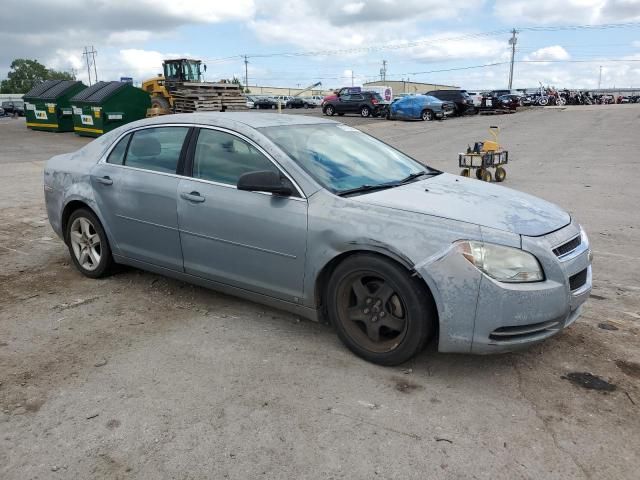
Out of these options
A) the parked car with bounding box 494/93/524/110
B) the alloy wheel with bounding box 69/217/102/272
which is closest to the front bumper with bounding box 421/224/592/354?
the alloy wheel with bounding box 69/217/102/272

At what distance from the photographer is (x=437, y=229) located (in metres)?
3.13

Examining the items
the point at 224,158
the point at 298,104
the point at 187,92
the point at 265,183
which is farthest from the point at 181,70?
the point at 298,104

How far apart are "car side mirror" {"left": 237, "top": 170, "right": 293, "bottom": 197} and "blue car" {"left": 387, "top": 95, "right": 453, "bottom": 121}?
97.9 ft

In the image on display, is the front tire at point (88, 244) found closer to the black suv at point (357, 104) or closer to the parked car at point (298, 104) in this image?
the black suv at point (357, 104)

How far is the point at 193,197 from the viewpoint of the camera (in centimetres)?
406

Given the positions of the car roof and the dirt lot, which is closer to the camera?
the dirt lot

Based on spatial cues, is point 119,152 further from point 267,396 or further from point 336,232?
point 267,396

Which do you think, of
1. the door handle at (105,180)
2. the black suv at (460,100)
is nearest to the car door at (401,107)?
the black suv at (460,100)

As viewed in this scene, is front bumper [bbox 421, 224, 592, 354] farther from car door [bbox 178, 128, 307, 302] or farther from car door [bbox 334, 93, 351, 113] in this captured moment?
car door [bbox 334, 93, 351, 113]

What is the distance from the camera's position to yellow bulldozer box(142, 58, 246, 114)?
23.7m

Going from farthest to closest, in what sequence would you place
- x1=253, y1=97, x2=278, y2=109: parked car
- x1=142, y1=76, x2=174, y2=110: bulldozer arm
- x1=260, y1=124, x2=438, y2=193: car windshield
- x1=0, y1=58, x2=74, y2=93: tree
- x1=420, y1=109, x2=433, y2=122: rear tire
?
x1=0, y1=58, x2=74, y2=93: tree, x1=253, y1=97, x2=278, y2=109: parked car, x1=420, y1=109, x2=433, y2=122: rear tire, x1=142, y1=76, x2=174, y2=110: bulldozer arm, x1=260, y1=124, x2=438, y2=193: car windshield

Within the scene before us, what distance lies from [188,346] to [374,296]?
1348 millimetres

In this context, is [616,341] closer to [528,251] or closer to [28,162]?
[528,251]

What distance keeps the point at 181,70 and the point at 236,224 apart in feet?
87.4
